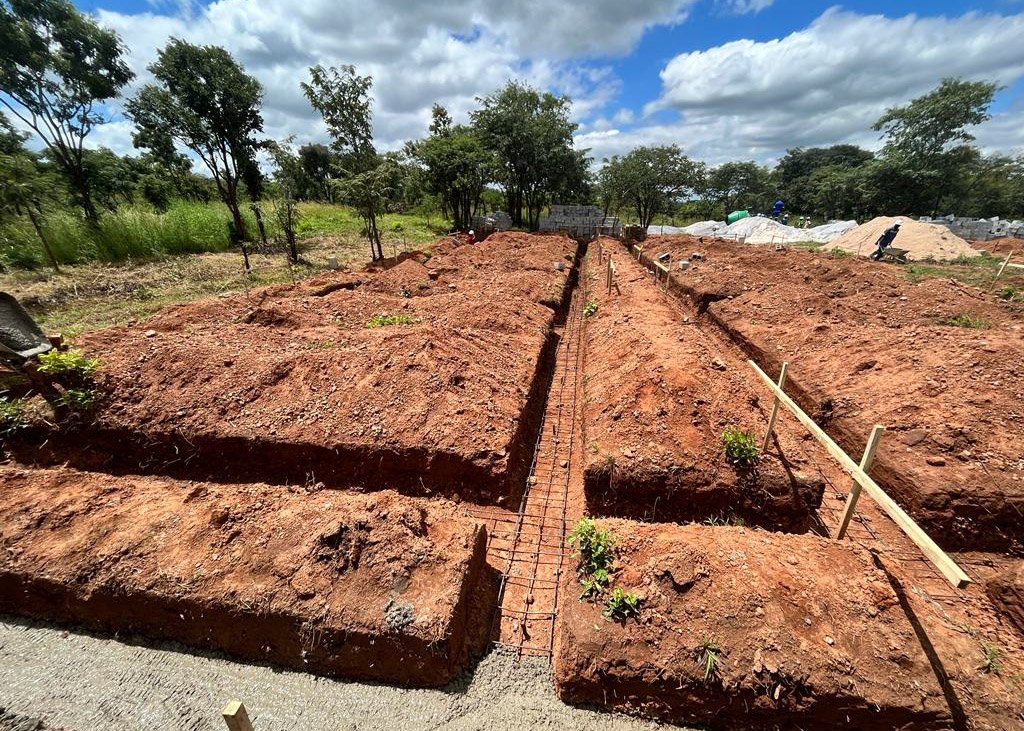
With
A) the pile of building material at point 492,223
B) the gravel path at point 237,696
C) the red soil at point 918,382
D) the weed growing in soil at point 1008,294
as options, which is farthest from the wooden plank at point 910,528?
the pile of building material at point 492,223

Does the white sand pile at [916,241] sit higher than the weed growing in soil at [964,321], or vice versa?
the white sand pile at [916,241]

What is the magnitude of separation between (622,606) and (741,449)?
2.75m

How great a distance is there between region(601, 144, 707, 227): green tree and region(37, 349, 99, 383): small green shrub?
3350cm

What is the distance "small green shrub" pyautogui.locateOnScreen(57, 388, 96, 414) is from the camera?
6023mm

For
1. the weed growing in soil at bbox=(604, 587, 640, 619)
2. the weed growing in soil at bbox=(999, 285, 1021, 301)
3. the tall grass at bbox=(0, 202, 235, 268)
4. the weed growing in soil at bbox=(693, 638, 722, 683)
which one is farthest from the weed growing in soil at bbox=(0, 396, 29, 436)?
the weed growing in soil at bbox=(999, 285, 1021, 301)

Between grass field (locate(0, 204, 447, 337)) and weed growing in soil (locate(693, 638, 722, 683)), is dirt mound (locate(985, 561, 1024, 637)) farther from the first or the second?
grass field (locate(0, 204, 447, 337))

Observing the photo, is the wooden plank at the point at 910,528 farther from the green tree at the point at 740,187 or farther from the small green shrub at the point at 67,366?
the green tree at the point at 740,187

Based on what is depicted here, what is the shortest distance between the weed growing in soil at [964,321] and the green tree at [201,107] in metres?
24.3

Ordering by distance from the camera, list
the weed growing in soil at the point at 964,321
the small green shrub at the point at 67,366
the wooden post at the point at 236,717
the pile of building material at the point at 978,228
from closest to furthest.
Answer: the wooden post at the point at 236,717, the small green shrub at the point at 67,366, the weed growing in soil at the point at 964,321, the pile of building material at the point at 978,228

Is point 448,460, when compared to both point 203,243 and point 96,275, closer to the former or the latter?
point 96,275

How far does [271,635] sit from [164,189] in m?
35.2

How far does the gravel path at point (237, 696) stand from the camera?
321 cm

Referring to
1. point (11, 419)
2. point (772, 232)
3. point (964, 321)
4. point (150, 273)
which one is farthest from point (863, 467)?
point (772, 232)

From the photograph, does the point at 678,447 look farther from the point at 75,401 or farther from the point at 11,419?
the point at 11,419
